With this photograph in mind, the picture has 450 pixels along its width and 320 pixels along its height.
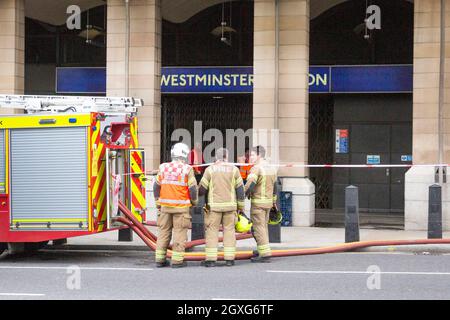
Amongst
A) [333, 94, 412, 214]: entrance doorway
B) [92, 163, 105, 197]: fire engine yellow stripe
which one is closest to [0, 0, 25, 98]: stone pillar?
[92, 163, 105, 197]: fire engine yellow stripe

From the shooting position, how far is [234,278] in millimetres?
11828

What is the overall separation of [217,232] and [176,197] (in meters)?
0.80

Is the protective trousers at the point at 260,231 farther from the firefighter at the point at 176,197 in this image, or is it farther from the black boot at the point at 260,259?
the firefighter at the point at 176,197

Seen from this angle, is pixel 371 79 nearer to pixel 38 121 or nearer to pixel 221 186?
pixel 221 186

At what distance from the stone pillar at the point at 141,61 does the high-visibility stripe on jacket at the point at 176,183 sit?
271 inches

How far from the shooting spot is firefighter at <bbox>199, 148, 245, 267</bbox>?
42.5 ft

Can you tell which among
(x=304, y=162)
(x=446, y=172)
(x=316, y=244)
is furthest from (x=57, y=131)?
(x=446, y=172)

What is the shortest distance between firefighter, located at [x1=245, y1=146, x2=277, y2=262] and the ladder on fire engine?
7.39 ft

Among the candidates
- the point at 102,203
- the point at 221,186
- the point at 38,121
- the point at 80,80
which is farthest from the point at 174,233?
the point at 80,80

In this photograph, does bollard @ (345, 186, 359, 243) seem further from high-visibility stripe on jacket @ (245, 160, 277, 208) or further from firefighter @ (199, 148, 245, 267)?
firefighter @ (199, 148, 245, 267)

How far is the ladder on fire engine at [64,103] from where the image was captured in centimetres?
1439

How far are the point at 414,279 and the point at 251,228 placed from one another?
3.02 meters

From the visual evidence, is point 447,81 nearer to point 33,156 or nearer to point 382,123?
point 382,123

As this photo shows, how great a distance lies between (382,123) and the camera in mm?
22281
